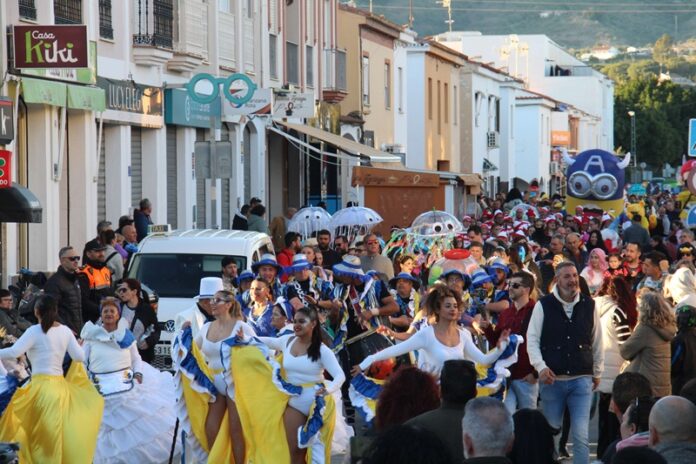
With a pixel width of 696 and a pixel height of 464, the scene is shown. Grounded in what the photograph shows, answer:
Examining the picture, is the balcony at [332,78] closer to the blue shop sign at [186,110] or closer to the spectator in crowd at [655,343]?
the blue shop sign at [186,110]

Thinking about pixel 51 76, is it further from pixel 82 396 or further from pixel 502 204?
pixel 502 204

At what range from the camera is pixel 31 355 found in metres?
12.1

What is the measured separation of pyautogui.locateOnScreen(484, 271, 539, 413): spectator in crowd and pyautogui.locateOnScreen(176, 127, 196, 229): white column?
16.9m

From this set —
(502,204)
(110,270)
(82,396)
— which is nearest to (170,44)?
(110,270)

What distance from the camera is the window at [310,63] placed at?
131ft

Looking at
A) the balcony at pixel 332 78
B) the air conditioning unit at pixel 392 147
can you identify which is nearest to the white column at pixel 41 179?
the balcony at pixel 332 78

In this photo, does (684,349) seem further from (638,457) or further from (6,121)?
(6,121)

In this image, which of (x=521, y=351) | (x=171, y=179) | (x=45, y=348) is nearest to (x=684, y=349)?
(x=521, y=351)

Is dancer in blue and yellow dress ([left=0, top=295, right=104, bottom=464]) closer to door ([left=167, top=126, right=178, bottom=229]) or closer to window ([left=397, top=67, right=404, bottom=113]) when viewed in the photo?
door ([left=167, top=126, right=178, bottom=229])

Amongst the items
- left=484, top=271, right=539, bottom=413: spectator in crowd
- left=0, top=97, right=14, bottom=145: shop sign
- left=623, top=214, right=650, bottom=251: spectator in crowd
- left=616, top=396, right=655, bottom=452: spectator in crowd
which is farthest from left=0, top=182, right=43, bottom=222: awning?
left=616, top=396, right=655, bottom=452: spectator in crowd

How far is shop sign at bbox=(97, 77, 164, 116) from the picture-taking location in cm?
2478

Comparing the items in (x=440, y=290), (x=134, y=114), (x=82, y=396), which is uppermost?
(x=134, y=114)

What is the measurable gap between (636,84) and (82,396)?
120595 mm

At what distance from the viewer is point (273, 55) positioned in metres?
36.6
